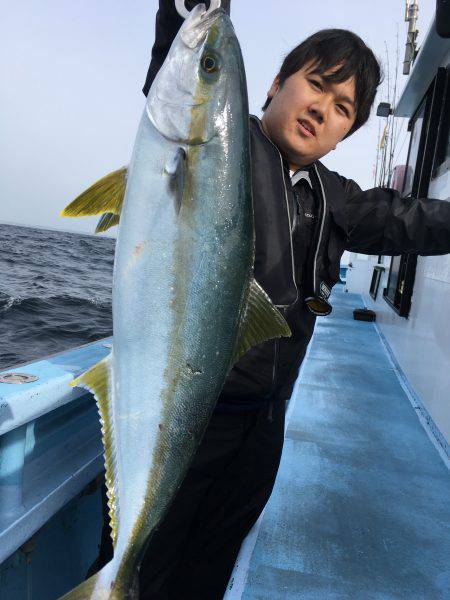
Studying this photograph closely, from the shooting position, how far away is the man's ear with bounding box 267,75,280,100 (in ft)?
7.36

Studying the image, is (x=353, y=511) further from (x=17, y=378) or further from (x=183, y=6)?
(x=183, y=6)

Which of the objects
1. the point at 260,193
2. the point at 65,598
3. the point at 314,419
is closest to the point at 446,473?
the point at 314,419

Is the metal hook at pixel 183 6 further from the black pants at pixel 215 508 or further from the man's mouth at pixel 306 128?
the black pants at pixel 215 508

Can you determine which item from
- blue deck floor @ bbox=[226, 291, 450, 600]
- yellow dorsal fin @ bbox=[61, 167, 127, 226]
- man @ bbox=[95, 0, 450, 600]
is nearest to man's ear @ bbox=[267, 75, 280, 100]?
man @ bbox=[95, 0, 450, 600]

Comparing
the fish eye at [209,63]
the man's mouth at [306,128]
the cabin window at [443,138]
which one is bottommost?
the man's mouth at [306,128]

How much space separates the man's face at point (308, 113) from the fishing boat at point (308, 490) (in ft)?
4.70

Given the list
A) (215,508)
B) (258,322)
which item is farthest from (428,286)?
(258,322)

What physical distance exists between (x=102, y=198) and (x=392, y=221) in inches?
60.5

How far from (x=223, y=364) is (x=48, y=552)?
5.22ft

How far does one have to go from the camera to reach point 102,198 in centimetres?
150

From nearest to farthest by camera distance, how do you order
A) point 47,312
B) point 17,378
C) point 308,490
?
point 17,378, point 308,490, point 47,312

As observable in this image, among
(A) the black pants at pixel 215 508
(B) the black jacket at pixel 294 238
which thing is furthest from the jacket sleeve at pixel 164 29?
(A) the black pants at pixel 215 508

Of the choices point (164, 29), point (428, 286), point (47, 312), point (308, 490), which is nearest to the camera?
point (164, 29)

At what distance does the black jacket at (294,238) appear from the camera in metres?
1.98
